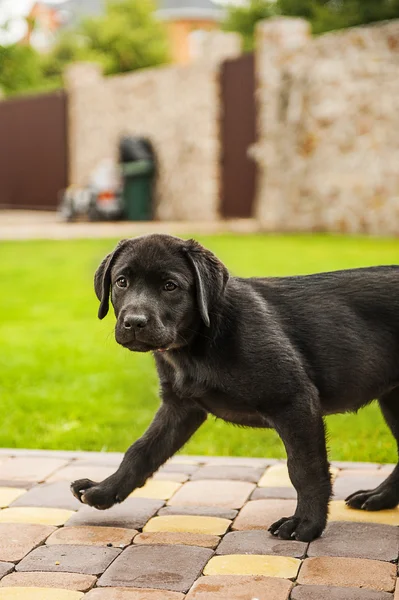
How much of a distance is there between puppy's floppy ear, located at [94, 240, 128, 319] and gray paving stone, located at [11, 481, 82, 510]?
2.52 feet

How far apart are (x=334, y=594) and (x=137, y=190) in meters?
17.7

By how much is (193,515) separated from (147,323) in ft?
2.78

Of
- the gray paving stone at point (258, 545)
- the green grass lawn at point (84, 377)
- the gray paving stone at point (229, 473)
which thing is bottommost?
the green grass lawn at point (84, 377)

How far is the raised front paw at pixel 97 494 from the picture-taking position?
3432mm

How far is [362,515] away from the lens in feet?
11.5

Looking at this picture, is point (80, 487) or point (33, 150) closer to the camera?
point (80, 487)

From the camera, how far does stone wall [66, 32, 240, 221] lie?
1927 cm

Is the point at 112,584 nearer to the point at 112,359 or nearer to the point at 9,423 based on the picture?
the point at 9,423

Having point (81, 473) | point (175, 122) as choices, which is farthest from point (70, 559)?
point (175, 122)

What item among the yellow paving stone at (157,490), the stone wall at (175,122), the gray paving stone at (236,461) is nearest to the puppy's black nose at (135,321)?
the yellow paving stone at (157,490)

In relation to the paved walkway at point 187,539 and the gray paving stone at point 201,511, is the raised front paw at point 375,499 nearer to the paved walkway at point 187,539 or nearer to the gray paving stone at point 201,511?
the paved walkway at point 187,539

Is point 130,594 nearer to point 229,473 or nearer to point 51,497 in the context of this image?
point 51,497

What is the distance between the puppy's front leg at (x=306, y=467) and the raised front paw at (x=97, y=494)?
601mm

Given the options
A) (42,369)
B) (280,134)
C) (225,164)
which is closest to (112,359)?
(42,369)
